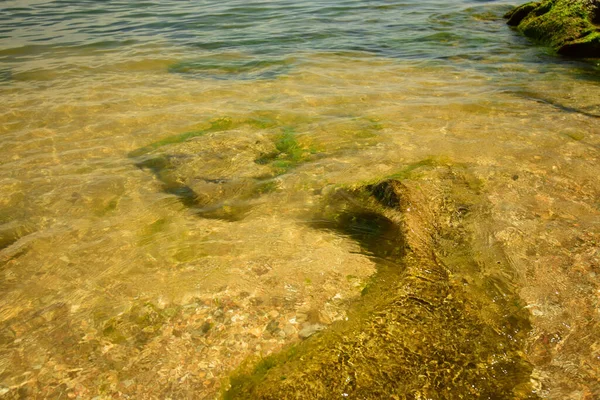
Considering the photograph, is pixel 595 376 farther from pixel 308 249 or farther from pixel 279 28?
pixel 279 28

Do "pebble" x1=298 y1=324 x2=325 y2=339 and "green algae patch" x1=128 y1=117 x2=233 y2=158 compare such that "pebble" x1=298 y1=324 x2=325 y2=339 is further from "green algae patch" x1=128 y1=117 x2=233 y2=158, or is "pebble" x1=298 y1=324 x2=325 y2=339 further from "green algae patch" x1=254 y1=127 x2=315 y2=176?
"green algae patch" x1=128 y1=117 x2=233 y2=158

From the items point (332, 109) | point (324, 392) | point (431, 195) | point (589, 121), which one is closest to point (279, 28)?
point (332, 109)

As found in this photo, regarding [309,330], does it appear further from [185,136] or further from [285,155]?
[185,136]

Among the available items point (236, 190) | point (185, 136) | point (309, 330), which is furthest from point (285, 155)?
point (309, 330)

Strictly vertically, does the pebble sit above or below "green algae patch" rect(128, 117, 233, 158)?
below

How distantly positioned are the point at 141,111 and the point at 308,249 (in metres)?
3.76

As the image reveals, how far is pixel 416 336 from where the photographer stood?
6.91 ft

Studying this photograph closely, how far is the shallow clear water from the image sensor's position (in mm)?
2258

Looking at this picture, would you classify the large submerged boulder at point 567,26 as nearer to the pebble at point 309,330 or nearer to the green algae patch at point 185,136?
the green algae patch at point 185,136

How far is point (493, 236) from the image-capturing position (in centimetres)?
291

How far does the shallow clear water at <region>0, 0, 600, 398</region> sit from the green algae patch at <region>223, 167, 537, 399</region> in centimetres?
11

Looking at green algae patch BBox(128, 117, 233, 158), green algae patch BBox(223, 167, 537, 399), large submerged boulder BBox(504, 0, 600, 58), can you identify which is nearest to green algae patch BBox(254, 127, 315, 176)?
green algae patch BBox(128, 117, 233, 158)

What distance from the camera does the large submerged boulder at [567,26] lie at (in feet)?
25.3

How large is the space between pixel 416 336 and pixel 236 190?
2.19 meters
